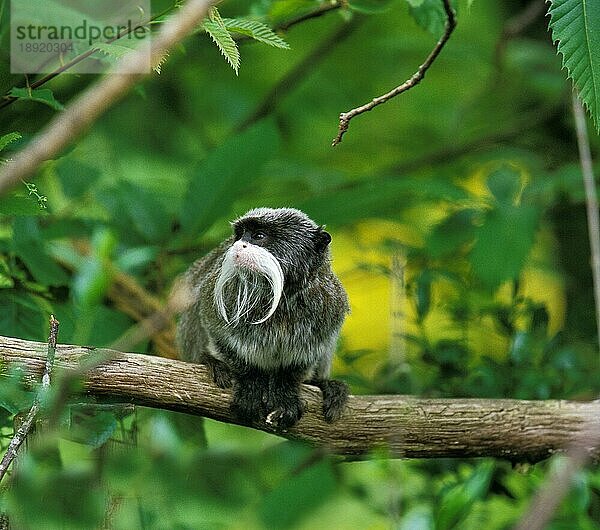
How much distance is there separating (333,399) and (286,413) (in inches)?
6.3

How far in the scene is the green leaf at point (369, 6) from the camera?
8.34 feet

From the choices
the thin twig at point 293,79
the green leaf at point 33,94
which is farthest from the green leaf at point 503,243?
the green leaf at point 33,94

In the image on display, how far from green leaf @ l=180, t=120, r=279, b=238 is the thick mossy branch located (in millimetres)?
772

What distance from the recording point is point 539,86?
155 inches

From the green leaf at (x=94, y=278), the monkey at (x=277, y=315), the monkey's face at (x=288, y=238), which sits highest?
the monkey's face at (x=288, y=238)

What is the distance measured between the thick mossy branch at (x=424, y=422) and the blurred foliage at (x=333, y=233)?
3.6 inches

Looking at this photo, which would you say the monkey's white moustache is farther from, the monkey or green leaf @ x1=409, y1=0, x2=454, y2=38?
green leaf @ x1=409, y1=0, x2=454, y2=38

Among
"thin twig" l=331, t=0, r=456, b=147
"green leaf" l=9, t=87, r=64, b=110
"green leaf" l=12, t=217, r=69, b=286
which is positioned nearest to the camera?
"thin twig" l=331, t=0, r=456, b=147

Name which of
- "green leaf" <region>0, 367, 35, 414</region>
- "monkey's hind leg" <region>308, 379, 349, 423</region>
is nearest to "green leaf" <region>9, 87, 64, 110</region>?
"green leaf" <region>0, 367, 35, 414</region>

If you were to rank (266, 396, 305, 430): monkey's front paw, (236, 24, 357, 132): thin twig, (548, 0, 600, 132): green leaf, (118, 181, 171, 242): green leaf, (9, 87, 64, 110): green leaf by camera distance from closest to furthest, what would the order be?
(548, 0, 600, 132): green leaf, (9, 87, 64, 110): green leaf, (266, 396, 305, 430): monkey's front paw, (118, 181, 171, 242): green leaf, (236, 24, 357, 132): thin twig

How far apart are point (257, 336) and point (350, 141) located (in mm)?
2159

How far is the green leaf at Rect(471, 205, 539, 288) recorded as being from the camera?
9.42ft

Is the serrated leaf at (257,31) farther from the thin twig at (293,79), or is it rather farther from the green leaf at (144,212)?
the thin twig at (293,79)

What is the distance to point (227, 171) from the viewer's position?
2.93 metres
